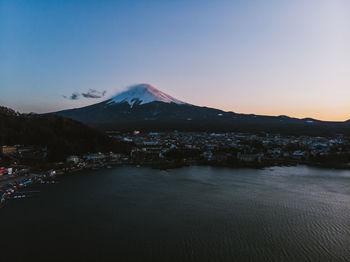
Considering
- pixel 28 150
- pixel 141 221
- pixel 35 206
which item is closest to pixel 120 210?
pixel 141 221

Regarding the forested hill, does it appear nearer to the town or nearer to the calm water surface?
the town

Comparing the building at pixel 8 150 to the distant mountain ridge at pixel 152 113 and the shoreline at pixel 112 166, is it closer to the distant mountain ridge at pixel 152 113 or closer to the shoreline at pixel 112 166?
the shoreline at pixel 112 166

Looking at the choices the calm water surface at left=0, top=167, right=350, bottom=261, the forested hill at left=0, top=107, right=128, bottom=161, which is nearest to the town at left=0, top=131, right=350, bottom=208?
the forested hill at left=0, top=107, right=128, bottom=161

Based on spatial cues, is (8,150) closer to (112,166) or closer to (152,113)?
(112,166)

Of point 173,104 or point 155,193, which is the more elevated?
point 173,104

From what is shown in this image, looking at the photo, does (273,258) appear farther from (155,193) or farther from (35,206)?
(35,206)

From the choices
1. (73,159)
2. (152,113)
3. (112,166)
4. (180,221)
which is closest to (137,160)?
(112,166)

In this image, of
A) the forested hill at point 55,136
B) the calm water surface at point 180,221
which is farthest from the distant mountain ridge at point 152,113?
the calm water surface at point 180,221
